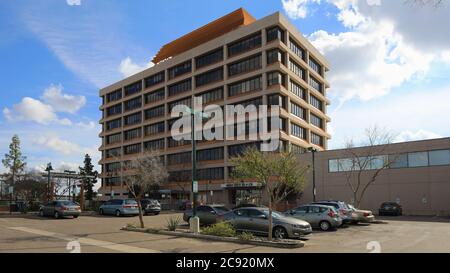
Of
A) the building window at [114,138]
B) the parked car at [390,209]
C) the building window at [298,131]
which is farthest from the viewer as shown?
the building window at [114,138]

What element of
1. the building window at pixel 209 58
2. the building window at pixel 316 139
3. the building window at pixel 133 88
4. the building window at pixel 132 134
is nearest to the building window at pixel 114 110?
the building window at pixel 133 88

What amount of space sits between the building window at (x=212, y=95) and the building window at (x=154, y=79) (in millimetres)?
15034

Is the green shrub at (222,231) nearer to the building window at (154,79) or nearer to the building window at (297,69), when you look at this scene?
the building window at (297,69)

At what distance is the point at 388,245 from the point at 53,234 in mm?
15238

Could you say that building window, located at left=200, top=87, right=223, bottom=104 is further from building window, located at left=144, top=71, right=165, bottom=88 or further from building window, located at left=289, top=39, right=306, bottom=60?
building window, located at left=144, top=71, right=165, bottom=88

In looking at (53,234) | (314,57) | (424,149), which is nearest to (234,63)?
(314,57)

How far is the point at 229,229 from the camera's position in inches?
759

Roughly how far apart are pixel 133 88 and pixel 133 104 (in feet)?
11.7

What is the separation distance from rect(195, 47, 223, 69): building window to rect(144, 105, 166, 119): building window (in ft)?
41.5

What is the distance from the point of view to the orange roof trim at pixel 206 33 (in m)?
74.0

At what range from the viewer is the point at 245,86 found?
68.6 m

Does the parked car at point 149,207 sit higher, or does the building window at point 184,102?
the building window at point 184,102

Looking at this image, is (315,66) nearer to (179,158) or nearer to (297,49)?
(297,49)
